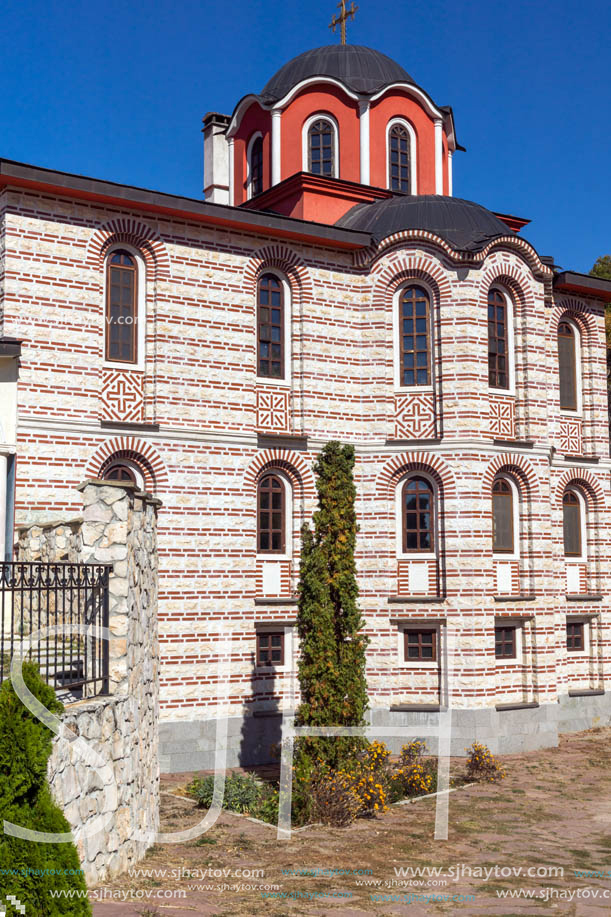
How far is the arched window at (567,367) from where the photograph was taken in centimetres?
2178

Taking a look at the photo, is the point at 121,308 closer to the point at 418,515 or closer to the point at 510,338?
the point at 418,515

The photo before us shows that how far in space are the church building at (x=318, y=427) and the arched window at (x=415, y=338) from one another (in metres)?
0.04

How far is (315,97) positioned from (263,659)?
13.2 metres

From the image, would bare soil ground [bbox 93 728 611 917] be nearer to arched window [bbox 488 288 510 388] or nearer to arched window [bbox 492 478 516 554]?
arched window [bbox 492 478 516 554]

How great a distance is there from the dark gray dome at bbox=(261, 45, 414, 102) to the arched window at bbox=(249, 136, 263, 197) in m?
1.08

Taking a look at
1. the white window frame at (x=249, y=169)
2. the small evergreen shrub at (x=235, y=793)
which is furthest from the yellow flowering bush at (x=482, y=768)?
the white window frame at (x=249, y=169)

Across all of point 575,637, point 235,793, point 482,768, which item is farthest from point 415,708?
point 235,793

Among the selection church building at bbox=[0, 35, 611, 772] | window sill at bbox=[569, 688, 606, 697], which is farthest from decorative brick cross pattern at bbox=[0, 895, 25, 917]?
window sill at bbox=[569, 688, 606, 697]

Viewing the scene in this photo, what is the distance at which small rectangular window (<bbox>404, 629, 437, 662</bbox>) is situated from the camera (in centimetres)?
1839

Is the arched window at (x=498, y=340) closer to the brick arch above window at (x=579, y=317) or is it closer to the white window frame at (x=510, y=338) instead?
the white window frame at (x=510, y=338)

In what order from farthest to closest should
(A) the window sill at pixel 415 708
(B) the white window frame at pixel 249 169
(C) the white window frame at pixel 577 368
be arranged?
(B) the white window frame at pixel 249 169, (C) the white window frame at pixel 577 368, (A) the window sill at pixel 415 708

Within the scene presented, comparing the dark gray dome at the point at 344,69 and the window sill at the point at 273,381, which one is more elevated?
the dark gray dome at the point at 344,69

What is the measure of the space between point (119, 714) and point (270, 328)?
34.8 feet

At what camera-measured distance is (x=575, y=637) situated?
70.1ft
